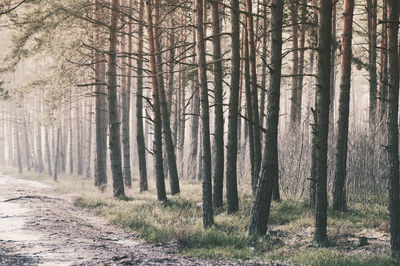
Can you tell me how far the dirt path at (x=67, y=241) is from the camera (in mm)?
6957

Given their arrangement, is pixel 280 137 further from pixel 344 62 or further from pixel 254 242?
pixel 254 242

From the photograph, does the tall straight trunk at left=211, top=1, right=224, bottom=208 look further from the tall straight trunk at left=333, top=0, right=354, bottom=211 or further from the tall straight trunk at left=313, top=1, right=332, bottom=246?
the tall straight trunk at left=313, top=1, right=332, bottom=246

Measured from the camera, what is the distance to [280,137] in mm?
13797

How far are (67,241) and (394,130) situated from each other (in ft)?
20.8

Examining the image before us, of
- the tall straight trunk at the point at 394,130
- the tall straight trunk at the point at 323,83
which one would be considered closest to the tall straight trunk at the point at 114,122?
the tall straight trunk at the point at 323,83

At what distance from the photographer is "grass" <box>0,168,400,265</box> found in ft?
23.2

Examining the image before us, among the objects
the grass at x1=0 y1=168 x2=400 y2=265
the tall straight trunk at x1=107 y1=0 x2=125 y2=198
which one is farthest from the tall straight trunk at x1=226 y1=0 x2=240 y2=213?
the tall straight trunk at x1=107 y1=0 x2=125 y2=198

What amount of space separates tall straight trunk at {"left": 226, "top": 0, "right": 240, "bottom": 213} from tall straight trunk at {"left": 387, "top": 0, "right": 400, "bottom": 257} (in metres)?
4.06

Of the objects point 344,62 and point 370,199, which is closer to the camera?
point 344,62

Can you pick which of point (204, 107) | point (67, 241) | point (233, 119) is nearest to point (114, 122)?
point (233, 119)

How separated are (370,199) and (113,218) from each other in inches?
263

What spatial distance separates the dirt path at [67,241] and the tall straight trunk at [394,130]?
2.80 metres

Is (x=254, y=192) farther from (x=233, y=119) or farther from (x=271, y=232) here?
(x=233, y=119)

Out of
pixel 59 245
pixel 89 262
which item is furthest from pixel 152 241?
pixel 89 262
